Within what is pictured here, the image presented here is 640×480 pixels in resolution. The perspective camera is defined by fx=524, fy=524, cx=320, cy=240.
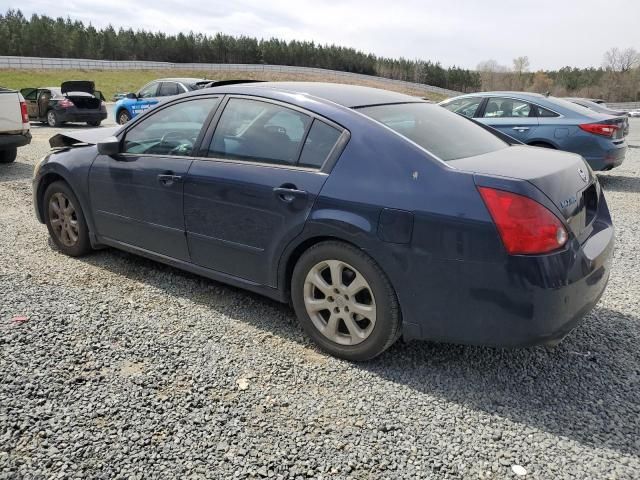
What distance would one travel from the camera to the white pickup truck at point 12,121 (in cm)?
923

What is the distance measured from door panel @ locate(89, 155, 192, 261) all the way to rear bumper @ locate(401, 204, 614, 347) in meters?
1.89

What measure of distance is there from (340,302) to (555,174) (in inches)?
53.9

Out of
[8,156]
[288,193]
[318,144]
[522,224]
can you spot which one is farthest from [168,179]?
[8,156]

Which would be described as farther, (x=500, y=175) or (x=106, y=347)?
(x=106, y=347)

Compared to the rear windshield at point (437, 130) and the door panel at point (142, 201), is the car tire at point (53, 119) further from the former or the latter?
the rear windshield at point (437, 130)

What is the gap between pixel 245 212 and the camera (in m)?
3.39

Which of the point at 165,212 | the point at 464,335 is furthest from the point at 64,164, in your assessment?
the point at 464,335

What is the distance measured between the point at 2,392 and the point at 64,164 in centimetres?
244

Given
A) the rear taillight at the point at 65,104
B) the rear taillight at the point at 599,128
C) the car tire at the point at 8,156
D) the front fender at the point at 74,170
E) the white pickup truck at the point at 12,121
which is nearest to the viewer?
the front fender at the point at 74,170

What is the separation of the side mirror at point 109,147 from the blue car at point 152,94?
12296mm

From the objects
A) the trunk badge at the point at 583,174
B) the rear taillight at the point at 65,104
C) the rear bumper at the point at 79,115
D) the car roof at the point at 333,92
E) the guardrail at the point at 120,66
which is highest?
the guardrail at the point at 120,66

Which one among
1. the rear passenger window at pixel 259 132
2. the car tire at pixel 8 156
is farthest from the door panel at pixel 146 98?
the rear passenger window at pixel 259 132

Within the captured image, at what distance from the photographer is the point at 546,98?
9.16 m

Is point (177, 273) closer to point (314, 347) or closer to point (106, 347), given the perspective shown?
point (106, 347)
